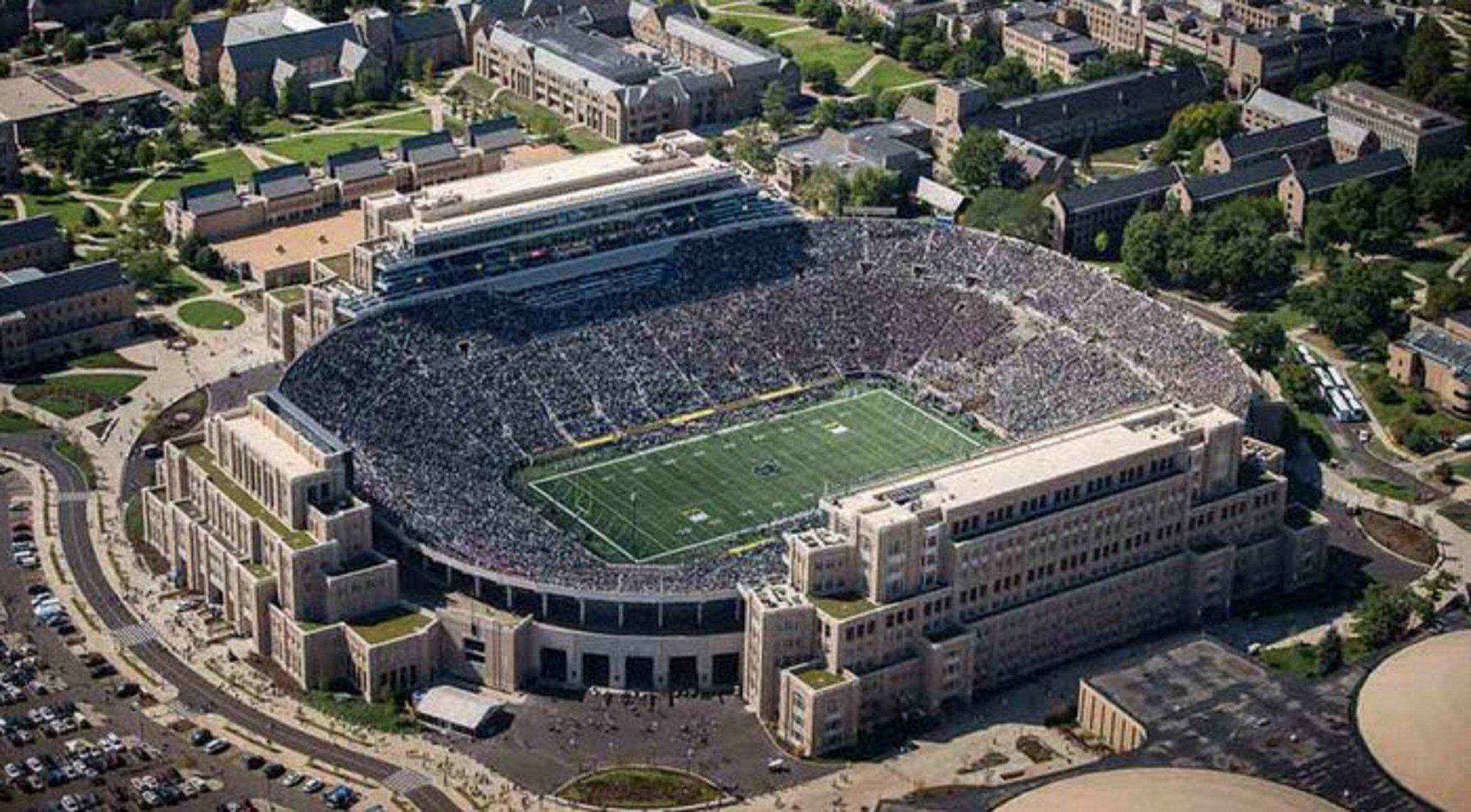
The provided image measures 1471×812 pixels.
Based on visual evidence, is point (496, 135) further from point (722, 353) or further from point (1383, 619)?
point (1383, 619)

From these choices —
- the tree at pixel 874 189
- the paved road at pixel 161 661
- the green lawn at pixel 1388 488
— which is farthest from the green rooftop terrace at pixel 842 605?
the tree at pixel 874 189

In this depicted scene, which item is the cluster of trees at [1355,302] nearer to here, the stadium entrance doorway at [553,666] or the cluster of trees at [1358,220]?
the cluster of trees at [1358,220]

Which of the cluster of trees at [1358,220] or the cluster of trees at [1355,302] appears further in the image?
the cluster of trees at [1358,220]

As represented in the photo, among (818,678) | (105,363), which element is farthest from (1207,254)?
(105,363)

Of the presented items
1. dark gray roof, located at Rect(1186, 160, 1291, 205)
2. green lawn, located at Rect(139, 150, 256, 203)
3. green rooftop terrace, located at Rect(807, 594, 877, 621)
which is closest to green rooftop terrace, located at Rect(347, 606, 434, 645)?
green rooftop terrace, located at Rect(807, 594, 877, 621)

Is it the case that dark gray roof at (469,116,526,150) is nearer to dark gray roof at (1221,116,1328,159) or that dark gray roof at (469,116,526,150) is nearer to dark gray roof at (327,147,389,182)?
dark gray roof at (327,147,389,182)

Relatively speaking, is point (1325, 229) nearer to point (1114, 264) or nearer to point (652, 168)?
point (1114, 264)

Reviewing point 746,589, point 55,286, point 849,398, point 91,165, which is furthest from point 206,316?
point 746,589
